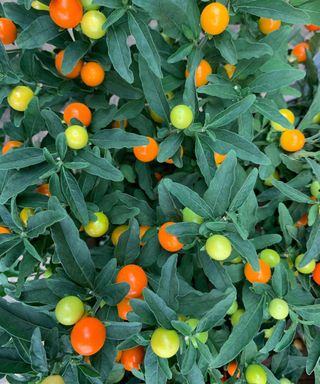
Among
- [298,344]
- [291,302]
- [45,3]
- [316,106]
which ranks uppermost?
[45,3]

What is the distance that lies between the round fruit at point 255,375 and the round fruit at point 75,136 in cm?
37

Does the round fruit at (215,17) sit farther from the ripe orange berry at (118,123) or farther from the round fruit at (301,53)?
the round fruit at (301,53)

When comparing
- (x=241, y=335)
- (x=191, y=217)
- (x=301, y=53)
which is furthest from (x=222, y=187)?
(x=301, y=53)

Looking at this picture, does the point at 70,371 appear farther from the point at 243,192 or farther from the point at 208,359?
the point at 243,192

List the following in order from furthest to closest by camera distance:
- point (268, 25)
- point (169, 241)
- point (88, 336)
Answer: point (268, 25), point (169, 241), point (88, 336)

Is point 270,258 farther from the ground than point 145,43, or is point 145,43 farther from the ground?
point 145,43

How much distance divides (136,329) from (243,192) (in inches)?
7.4

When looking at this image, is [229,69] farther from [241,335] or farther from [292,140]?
[241,335]

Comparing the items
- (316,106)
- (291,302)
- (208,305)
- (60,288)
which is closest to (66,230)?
(60,288)

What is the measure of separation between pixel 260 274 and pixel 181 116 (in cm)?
22

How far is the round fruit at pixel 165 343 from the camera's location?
426mm

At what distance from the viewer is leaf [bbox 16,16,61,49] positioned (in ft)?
1.67

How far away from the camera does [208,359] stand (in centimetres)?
45

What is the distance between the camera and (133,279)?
49cm
